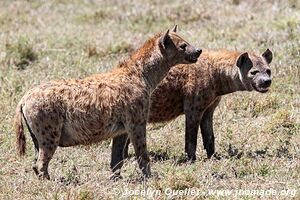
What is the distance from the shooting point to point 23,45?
13.3m

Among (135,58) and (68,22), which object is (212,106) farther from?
(68,22)

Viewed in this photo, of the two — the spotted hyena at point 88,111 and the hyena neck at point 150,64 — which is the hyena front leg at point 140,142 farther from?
the hyena neck at point 150,64

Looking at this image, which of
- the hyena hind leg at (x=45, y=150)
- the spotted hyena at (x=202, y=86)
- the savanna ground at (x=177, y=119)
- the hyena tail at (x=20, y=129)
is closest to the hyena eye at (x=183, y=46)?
the spotted hyena at (x=202, y=86)

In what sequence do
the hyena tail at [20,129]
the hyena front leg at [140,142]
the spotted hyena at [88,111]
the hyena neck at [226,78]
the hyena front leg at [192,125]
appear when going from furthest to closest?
the hyena neck at [226,78] → the hyena front leg at [192,125] → the hyena front leg at [140,142] → the hyena tail at [20,129] → the spotted hyena at [88,111]

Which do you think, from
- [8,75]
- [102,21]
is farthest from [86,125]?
[102,21]

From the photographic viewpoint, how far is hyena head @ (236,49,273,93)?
8.75 metres

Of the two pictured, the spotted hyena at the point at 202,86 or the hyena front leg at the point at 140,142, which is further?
the spotted hyena at the point at 202,86

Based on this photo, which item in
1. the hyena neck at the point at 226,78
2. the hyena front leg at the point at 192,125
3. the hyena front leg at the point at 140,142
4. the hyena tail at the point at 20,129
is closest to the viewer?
the hyena tail at the point at 20,129

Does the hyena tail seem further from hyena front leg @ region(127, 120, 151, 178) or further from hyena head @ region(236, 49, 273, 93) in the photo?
hyena head @ region(236, 49, 273, 93)

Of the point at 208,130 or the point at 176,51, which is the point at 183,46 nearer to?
the point at 176,51

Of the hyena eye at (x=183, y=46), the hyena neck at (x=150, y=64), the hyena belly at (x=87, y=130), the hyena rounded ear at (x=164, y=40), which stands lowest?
the hyena belly at (x=87, y=130)

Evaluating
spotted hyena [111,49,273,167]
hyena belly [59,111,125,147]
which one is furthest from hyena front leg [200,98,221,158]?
hyena belly [59,111,125,147]

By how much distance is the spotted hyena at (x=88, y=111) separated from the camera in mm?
7262

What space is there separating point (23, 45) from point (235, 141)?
521 centimetres
